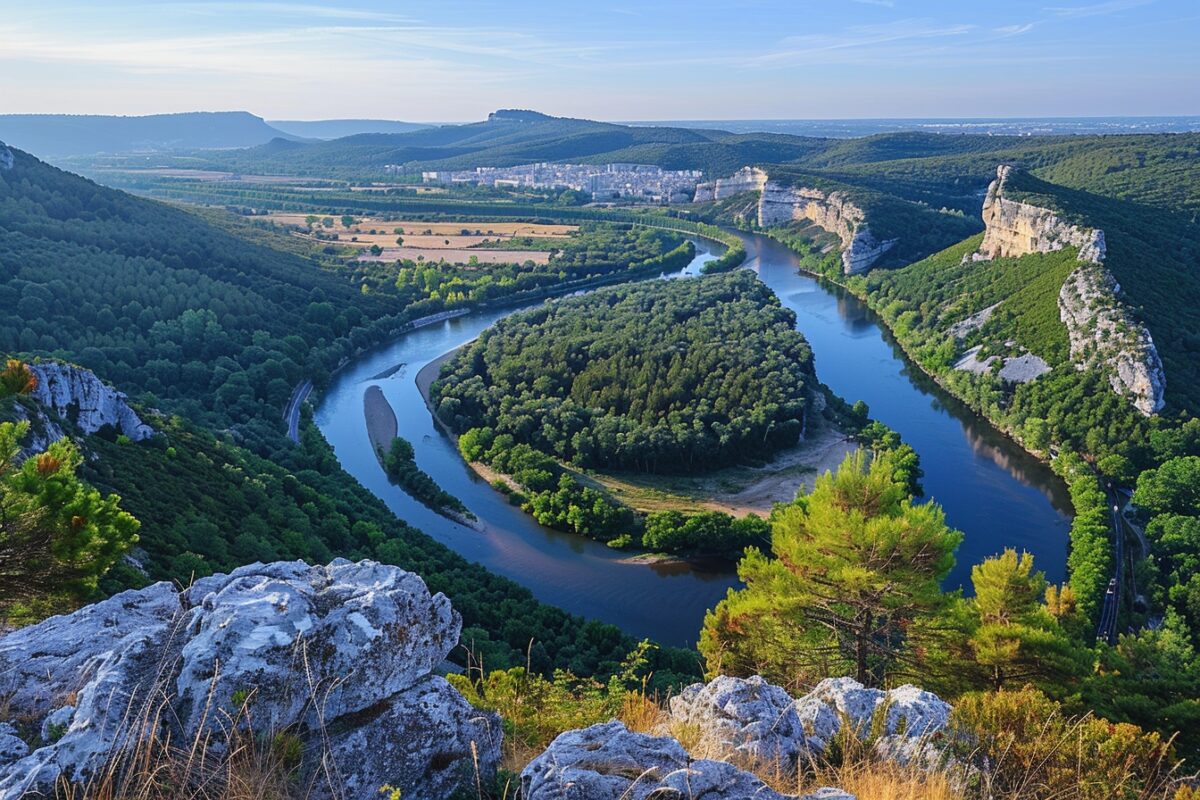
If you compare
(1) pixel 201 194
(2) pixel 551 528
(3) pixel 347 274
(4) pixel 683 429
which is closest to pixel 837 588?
(2) pixel 551 528

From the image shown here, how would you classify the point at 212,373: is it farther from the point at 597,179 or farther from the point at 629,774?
the point at 597,179

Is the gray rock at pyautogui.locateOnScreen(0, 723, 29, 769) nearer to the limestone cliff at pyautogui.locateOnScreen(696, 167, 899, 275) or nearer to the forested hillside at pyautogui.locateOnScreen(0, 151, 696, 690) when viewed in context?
the forested hillside at pyautogui.locateOnScreen(0, 151, 696, 690)

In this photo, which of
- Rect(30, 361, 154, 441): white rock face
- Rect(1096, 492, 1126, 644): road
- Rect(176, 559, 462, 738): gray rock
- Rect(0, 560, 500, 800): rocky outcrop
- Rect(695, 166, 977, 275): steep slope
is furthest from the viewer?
Rect(695, 166, 977, 275): steep slope

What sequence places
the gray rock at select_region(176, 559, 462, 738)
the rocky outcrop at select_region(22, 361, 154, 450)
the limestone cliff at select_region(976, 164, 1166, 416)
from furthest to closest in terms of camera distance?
1. the limestone cliff at select_region(976, 164, 1166, 416)
2. the rocky outcrop at select_region(22, 361, 154, 450)
3. the gray rock at select_region(176, 559, 462, 738)

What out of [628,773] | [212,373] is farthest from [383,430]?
[628,773]

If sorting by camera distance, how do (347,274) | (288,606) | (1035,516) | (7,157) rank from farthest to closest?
(347,274) < (7,157) < (1035,516) < (288,606)

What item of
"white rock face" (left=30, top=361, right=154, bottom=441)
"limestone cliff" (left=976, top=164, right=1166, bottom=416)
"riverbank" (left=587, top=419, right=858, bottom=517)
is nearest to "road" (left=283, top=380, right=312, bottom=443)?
"white rock face" (left=30, top=361, right=154, bottom=441)

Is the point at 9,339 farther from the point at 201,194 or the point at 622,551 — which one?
the point at 201,194
